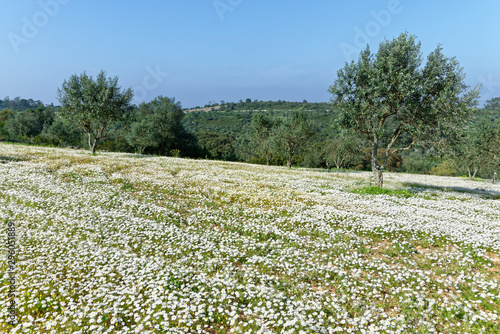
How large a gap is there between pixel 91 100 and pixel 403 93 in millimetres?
40869

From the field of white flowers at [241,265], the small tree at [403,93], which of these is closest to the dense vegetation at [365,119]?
the small tree at [403,93]

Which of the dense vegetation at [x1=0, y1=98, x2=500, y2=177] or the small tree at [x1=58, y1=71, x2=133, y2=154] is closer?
the small tree at [x1=58, y1=71, x2=133, y2=154]

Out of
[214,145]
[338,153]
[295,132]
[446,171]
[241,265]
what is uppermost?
[295,132]

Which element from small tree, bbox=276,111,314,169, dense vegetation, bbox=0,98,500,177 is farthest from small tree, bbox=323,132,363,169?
small tree, bbox=276,111,314,169

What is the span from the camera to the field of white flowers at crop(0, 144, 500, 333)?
632 cm

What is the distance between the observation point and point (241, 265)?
9086mm

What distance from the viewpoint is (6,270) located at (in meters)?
7.82

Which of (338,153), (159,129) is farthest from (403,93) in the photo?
(338,153)

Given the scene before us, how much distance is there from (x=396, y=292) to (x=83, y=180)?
2158cm

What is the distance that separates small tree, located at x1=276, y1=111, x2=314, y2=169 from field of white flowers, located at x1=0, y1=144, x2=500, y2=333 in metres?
30.9

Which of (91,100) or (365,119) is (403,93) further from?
(91,100)

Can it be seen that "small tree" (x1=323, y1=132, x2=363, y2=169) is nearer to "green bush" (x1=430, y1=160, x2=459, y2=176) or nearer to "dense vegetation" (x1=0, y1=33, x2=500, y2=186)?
"dense vegetation" (x1=0, y1=33, x2=500, y2=186)

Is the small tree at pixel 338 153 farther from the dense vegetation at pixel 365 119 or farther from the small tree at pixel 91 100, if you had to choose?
the small tree at pixel 91 100

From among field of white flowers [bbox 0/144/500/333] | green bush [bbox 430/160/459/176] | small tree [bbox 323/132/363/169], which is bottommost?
field of white flowers [bbox 0/144/500/333]
